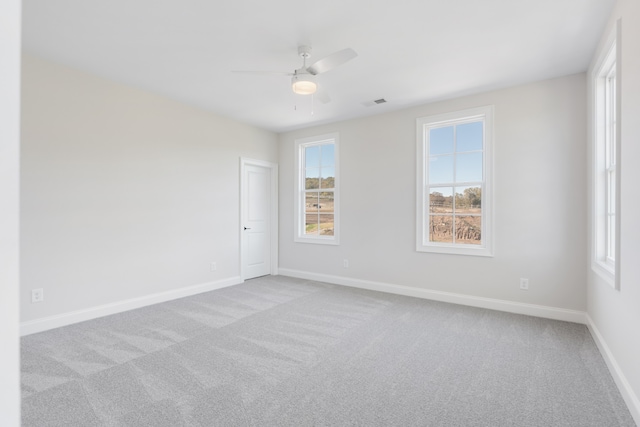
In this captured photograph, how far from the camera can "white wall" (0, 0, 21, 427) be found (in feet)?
1.85

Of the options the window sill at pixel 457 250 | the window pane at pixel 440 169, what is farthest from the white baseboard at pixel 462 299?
the window pane at pixel 440 169

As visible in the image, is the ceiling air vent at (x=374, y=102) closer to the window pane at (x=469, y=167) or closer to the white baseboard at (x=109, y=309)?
the window pane at (x=469, y=167)

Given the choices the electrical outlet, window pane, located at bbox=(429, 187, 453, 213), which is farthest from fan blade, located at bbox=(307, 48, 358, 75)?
the electrical outlet

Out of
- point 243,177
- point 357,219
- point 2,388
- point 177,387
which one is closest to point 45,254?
point 177,387

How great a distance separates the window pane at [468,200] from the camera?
4.09m

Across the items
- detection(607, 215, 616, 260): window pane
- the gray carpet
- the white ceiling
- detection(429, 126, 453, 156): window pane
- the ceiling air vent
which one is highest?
the white ceiling

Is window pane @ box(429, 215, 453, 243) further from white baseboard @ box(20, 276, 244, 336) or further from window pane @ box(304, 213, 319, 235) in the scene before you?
white baseboard @ box(20, 276, 244, 336)

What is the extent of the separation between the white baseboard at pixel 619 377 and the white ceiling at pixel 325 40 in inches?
102

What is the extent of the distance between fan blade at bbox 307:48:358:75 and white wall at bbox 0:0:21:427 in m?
2.10

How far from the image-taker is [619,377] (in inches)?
85.4

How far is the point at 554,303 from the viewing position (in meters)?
3.54

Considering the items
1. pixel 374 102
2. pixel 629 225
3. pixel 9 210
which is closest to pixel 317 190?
pixel 374 102

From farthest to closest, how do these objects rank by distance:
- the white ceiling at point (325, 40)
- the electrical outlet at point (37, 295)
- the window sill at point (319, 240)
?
the window sill at point (319, 240) → the electrical outlet at point (37, 295) → the white ceiling at point (325, 40)

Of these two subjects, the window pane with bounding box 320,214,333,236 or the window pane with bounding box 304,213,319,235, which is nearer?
the window pane with bounding box 320,214,333,236
